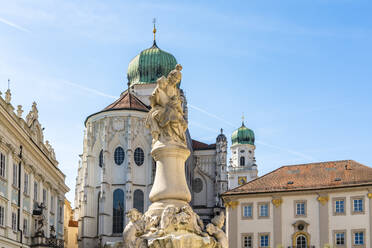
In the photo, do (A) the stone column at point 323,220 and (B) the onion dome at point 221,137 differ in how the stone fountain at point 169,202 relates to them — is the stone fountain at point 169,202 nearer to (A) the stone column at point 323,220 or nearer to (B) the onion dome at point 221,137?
(A) the stone column at point 323,220

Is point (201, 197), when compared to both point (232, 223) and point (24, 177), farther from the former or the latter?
point (24, 177)

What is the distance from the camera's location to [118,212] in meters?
67.4

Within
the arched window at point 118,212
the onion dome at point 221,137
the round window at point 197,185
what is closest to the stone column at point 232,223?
the arched window at point 118,212

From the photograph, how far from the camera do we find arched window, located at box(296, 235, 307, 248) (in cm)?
4922

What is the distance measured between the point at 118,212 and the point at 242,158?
6549 cm

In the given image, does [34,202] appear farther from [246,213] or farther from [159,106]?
[159,106]

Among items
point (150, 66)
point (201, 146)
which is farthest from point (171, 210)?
point (201, 146)

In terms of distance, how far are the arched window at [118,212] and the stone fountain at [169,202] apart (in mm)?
54181

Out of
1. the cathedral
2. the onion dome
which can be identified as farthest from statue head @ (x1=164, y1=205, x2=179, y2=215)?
the onion dome

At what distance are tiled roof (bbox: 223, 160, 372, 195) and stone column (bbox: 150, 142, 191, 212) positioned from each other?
37.2 meters

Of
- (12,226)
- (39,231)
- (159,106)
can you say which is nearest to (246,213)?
(39,231)

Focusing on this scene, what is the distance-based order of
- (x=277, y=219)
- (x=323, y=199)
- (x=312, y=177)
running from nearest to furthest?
(x=323, y=199) → (x=277, y=219) → (x=312, y=177)

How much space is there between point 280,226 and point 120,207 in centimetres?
2344

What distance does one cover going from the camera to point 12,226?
35875 millimetres
